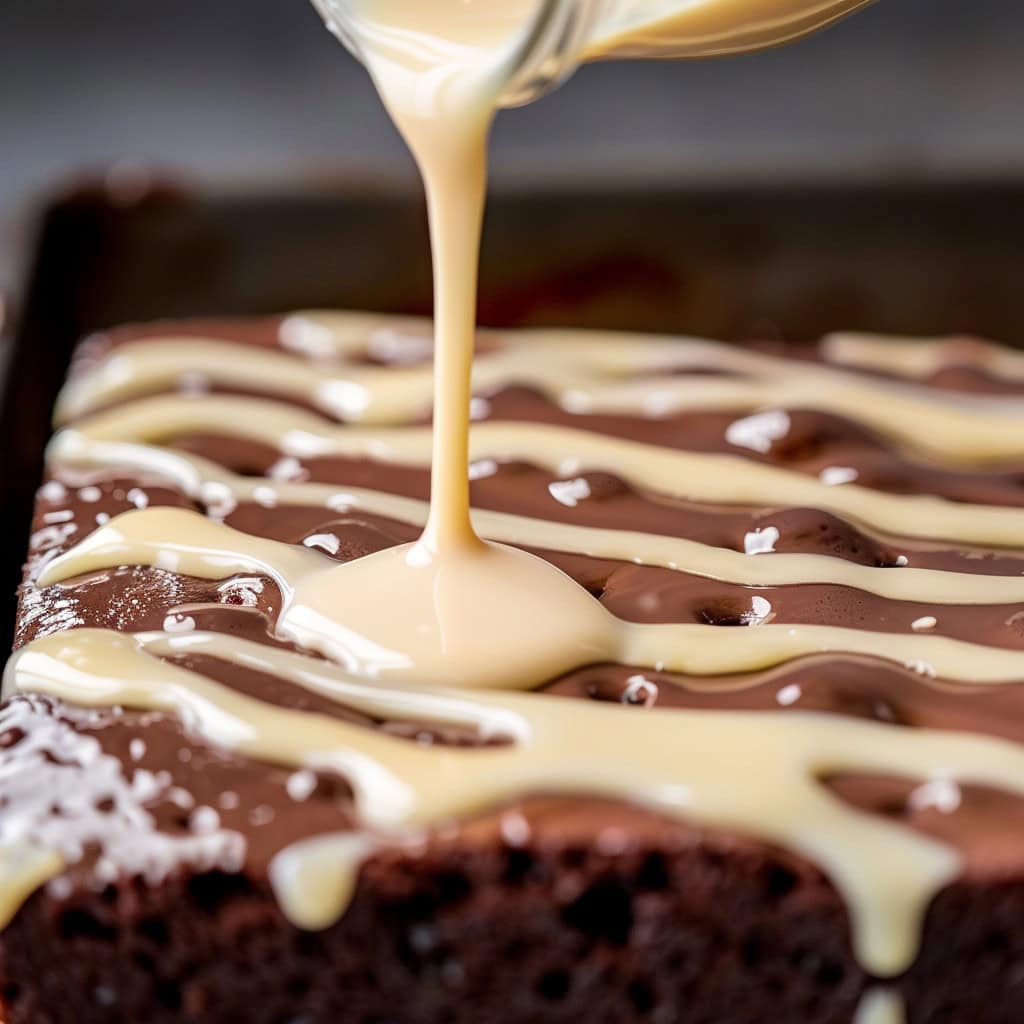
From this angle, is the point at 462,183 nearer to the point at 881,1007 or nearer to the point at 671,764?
the point at 671,764

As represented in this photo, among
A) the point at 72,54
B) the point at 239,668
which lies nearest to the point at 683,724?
the point at 239,668

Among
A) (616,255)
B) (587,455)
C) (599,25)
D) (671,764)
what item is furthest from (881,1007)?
(616,255)

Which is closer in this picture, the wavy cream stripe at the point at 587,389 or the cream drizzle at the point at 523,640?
the cream drizzle at the point at 523,640

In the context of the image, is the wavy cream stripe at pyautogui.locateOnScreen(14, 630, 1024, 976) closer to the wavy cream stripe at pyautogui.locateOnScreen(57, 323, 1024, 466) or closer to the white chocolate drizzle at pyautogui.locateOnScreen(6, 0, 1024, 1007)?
the white chocolate drizzle at pyautogui.locateOnScreen(6, 0, 1024, 1007)

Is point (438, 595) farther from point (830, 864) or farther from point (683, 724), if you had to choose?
point (830, 864)

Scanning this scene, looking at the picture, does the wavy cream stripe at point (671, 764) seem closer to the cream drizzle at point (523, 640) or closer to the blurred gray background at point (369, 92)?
the cream drizzle at point (523, 640)

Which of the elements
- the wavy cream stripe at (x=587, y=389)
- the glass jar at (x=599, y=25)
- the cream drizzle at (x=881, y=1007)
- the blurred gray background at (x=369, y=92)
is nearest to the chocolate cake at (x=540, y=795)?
the cream drizzle at (x=881, y=1007)
